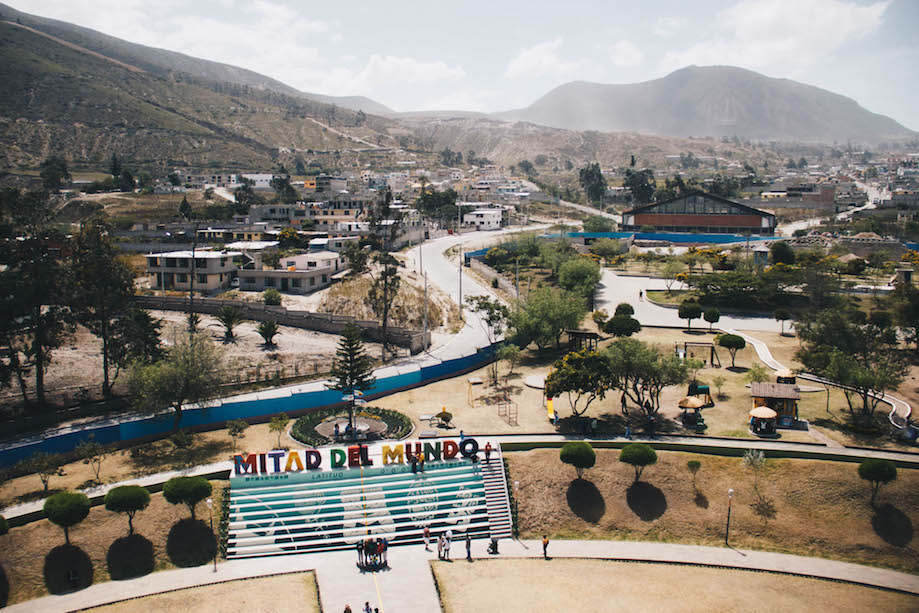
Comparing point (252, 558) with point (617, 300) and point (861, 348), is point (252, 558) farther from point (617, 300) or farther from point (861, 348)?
point (617, 300)

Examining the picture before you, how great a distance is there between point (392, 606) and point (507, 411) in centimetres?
2173

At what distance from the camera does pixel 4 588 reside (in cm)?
3039

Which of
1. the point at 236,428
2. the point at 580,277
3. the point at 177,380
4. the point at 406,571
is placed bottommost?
the point at 406,571

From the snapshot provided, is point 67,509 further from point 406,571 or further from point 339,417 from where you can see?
point 339,417

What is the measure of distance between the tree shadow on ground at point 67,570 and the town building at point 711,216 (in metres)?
127

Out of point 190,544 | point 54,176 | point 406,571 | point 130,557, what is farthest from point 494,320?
point 54,176

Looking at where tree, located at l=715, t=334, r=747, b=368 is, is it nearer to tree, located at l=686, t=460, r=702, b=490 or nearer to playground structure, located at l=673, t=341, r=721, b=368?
playground structure, located at l=673, t=341, r=721, b=368

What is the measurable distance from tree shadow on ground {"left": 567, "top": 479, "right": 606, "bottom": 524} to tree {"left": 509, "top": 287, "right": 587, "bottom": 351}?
24.2 metres

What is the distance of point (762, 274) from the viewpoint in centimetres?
7512

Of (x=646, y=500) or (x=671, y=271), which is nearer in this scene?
(x=646, y=500)

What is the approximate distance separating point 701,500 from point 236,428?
101ft

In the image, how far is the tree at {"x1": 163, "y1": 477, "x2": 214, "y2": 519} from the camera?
34.2 metres

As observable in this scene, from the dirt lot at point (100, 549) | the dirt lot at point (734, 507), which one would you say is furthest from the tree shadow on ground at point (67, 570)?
the dirt lot at point (734, 507)

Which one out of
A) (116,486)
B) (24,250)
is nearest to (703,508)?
(116,486)
